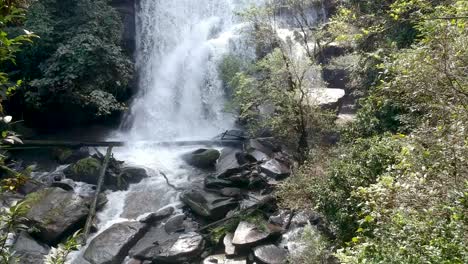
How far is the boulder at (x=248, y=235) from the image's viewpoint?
8.74 metres

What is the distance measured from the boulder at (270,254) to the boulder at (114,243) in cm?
337

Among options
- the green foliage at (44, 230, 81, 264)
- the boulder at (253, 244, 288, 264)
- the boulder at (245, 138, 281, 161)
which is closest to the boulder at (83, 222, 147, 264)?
the boulder at (253, 244, 288, 264)

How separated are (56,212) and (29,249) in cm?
120

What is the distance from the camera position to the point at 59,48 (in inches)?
557

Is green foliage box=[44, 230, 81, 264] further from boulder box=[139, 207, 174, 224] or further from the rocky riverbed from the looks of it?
boulder box=[139, 207, 174, 224]

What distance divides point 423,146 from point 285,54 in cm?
717

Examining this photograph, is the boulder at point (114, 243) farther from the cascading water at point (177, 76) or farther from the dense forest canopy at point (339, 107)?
the cascading water at point (177, 76)

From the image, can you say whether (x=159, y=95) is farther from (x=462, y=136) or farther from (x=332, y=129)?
(x=462, y=136)

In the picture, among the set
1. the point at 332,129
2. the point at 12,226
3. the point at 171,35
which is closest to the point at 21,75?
the point at 171,35

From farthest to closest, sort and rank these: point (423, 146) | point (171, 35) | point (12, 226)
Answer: point (171, 35) → point (423, 146) → point (12, 226)

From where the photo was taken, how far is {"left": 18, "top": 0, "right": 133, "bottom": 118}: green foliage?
46.3 feet

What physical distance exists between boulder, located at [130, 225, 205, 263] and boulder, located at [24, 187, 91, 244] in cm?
189

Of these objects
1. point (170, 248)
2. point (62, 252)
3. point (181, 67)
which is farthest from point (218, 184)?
point (62, 252)

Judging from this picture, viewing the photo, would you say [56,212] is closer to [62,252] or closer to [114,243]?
[114,243]
